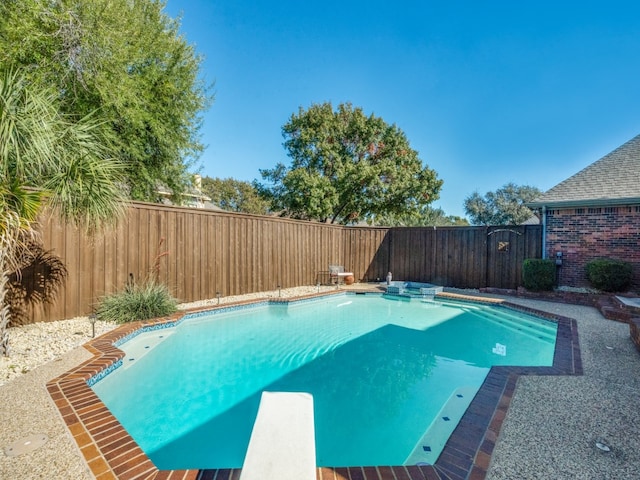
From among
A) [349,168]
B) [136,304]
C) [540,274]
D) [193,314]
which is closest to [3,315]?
[136,304]

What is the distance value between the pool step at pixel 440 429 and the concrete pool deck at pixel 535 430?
0.53 metres

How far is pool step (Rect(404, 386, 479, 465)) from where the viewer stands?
8.92 feet

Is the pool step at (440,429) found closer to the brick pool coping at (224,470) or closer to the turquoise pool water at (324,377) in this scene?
the turquoise pool water at (324,377)

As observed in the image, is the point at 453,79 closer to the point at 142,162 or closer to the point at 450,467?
the point at 142,162

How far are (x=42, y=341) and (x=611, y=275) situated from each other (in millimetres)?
12318

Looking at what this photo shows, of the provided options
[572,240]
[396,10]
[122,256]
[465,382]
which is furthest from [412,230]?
[122,256]

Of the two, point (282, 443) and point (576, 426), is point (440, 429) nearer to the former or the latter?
point (576, 426)

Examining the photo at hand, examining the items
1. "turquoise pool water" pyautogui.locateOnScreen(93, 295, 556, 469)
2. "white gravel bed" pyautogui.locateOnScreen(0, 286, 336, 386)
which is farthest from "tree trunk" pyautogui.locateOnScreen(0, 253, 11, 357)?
"turquoise pool water" pyautogui.locateOnScreen(93, 295, 556, 469)

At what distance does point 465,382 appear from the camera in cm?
429

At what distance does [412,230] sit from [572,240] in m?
4.96

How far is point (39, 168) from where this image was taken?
12.5ft

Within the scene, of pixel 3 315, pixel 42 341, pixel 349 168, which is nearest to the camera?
pixel 3 315

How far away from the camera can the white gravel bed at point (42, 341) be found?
391 cm

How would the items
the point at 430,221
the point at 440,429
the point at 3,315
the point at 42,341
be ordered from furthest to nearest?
1. the point at 430,221
2. the point at 42,341
3. the point at 3,315
4. the point at 440,429
